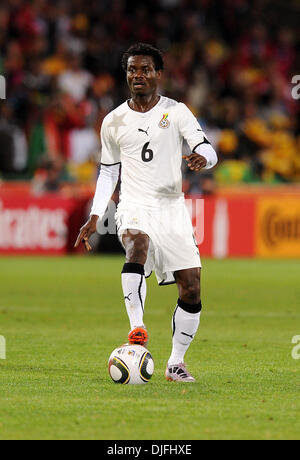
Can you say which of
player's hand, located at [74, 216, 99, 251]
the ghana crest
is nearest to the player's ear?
the ghana crest

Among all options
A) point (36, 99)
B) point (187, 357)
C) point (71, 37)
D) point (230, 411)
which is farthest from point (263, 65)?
point (230, 411)

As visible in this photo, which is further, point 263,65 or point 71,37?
point 263,65

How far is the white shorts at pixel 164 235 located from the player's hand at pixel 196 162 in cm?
51

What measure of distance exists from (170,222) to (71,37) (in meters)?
15.4

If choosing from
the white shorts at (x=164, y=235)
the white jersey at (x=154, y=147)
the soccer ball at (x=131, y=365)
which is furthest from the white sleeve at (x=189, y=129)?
the soccer ball at (x=131, y=365)

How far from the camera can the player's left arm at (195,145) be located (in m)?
6.43

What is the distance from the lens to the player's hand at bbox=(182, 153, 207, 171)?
20.9ft

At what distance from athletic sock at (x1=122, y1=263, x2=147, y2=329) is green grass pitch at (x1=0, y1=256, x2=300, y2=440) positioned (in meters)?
0.43

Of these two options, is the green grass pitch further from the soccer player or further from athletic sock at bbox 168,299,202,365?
the soccer player

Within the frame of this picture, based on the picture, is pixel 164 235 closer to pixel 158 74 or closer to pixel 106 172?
pixel 106 172

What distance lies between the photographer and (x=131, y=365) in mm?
6453

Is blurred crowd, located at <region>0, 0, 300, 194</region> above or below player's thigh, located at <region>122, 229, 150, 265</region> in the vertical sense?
above

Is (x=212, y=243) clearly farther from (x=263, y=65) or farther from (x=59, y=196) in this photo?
(x=263, y=65)
